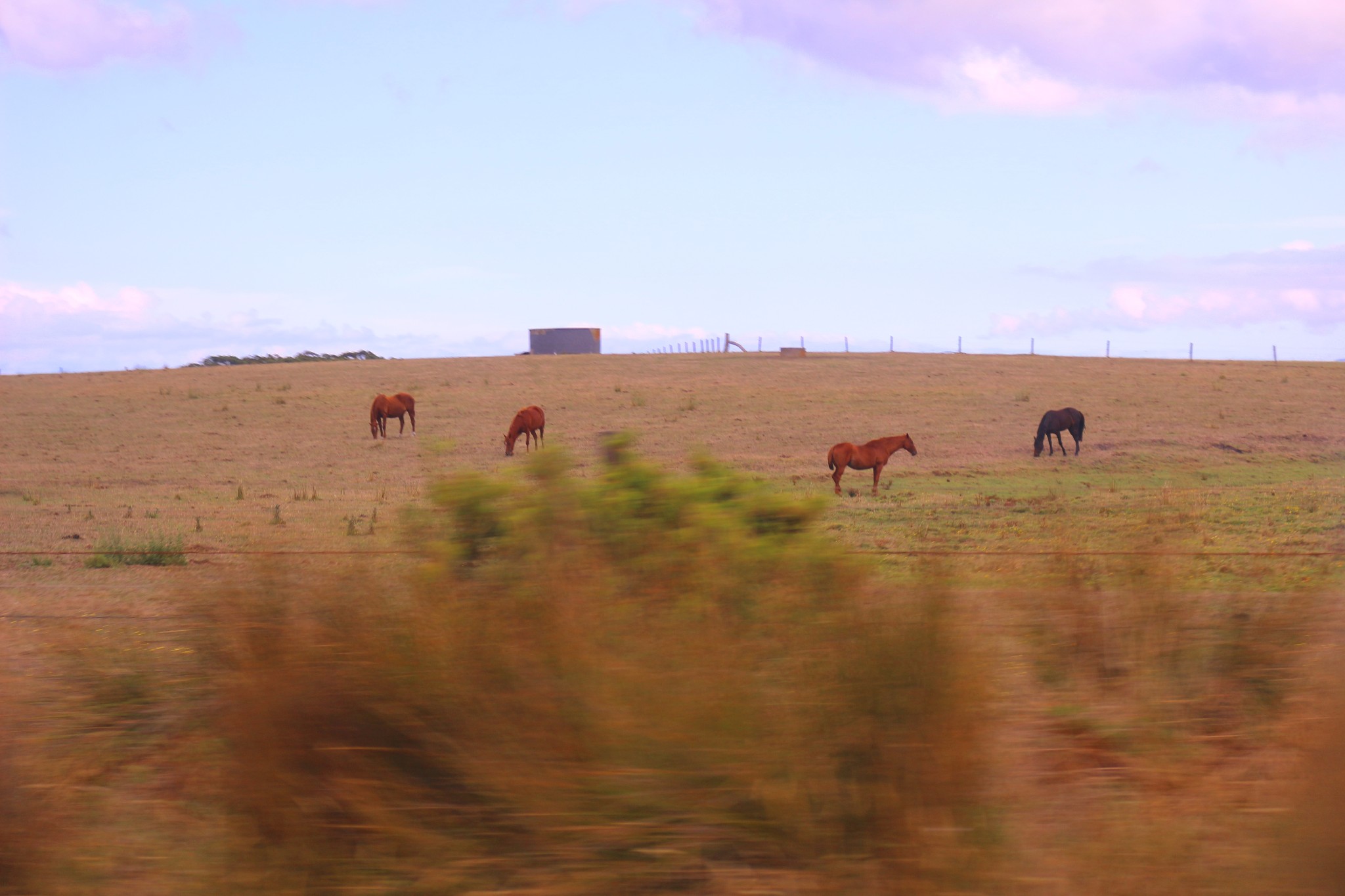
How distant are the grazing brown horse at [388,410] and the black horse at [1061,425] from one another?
52.3 feet

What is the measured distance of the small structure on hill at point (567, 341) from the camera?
67625mm

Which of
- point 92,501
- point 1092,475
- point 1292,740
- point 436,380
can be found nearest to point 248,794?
point 1292,740

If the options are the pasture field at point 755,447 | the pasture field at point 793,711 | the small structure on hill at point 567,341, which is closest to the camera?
the pasture field at point 793,711

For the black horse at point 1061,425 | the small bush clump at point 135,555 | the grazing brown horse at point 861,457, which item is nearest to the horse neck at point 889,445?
the grazing brown horse at point 861,457

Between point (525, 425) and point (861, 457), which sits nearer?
point (861, 457)

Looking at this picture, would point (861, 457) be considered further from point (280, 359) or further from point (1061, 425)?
point (280, 359)

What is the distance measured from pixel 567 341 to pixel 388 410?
3884 centimetres

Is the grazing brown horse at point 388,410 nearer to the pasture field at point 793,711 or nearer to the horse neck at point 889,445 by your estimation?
the horse neck at point 889,445

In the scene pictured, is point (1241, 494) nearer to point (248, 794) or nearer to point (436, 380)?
point (248, 794)

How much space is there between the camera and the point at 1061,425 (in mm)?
25656

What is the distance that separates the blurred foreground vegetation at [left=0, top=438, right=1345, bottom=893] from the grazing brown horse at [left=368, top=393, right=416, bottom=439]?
2455 cm

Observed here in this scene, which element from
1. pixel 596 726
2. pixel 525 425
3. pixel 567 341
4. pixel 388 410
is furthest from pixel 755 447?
pixel 567 341

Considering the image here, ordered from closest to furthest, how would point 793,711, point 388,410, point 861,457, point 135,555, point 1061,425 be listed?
point 793,711 < point 135,555 < point 861,457 < point 1061,425 < point 388,410

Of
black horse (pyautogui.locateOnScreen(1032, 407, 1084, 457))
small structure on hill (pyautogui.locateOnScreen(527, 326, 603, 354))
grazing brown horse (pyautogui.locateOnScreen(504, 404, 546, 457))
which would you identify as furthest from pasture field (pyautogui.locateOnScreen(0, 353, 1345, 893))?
small structure on hill (pyautogui.locateOnScreen(527, 326, 603, 354))
